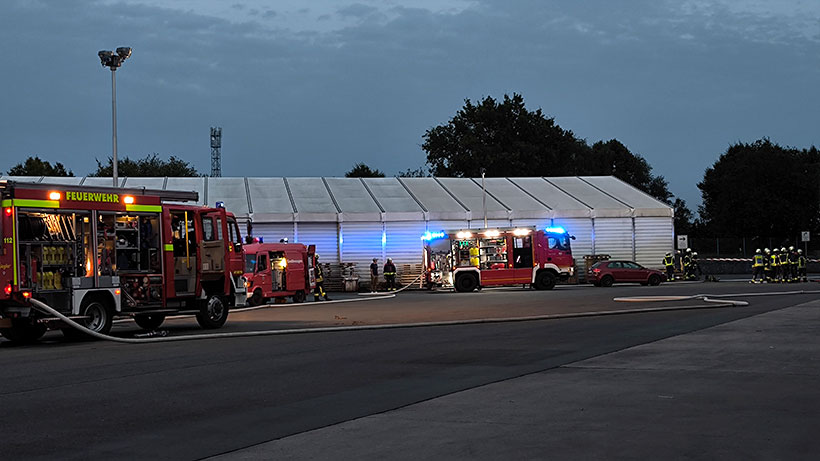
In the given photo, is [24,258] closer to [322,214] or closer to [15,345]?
[15,345]

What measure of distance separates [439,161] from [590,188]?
34632 mm

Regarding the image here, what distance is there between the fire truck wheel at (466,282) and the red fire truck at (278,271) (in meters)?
8.69

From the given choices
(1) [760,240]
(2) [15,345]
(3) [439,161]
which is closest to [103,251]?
(2) [15,345]

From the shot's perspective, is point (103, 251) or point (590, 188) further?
point (590, 188)

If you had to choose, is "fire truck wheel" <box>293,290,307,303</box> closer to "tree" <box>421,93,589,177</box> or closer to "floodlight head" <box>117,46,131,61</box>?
"floodlight head" <box>117,46,131,61</box>

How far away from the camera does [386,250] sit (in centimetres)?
4934

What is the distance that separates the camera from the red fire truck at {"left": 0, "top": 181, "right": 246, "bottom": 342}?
18.3 metres

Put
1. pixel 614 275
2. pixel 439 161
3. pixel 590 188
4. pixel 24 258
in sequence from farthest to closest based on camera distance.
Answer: pixel 439 161 < pixel 590 188 < pixel 614 275 < pixel 24 258

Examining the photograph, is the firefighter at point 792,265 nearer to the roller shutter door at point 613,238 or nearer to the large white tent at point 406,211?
the large white tent at point 406,211

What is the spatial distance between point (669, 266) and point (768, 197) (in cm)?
3774

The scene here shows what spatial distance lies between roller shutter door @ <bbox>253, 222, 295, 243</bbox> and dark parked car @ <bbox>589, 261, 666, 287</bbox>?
49.1 ft

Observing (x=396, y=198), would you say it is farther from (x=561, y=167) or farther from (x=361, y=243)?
(x=561, y=167)

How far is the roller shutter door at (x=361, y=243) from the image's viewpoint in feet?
160

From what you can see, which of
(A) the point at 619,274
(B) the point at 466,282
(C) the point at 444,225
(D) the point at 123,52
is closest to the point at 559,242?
(A) the point at 619,274
